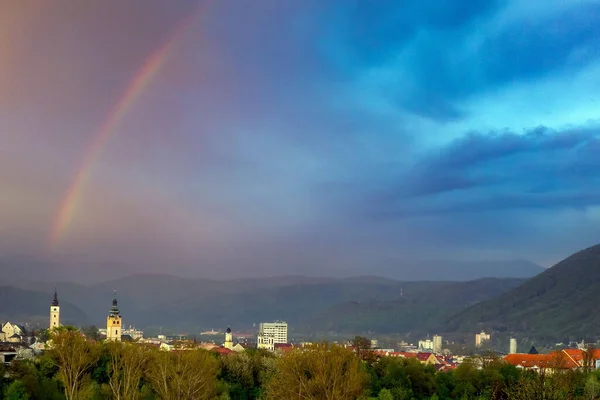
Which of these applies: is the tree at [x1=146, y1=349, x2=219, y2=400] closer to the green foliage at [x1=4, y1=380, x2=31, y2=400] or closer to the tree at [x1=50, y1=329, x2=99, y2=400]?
the tree at [x1=50, y1=329, x2=99, y2=400]

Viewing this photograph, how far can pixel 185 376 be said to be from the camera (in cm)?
4797

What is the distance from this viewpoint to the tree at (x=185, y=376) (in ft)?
149

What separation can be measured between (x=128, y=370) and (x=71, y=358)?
5.03 m

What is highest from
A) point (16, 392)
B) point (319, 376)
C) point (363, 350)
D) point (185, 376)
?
point (319, 376)

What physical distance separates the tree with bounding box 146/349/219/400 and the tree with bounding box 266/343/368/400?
567 cm

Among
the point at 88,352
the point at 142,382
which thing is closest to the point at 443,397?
the point at 142,382

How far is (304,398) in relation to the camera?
4119 cm

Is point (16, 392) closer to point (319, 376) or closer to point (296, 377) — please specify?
point (296, 377)

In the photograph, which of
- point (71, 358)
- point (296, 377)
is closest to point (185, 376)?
point (296, 377)

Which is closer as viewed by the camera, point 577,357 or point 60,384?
point 60,384

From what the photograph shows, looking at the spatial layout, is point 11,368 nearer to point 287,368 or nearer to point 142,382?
point 142,382

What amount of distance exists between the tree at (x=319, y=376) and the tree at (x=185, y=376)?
5669mm

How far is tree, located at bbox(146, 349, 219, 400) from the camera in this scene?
149 ft

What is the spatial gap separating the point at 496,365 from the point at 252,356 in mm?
25875
